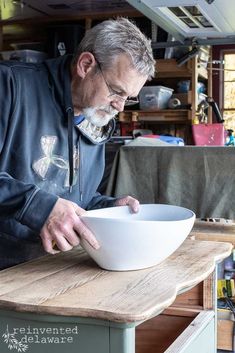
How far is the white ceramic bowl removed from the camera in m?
1.06

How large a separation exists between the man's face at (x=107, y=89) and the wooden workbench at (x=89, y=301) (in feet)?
1.20

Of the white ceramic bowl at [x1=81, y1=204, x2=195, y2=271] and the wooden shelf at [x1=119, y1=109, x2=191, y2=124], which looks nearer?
the white ceramic bowl at [x1=81, y1=204, x2=195, y2=271]

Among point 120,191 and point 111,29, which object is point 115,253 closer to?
point 111,29

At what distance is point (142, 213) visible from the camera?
4.52 feet

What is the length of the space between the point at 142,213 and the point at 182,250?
0.13 meters

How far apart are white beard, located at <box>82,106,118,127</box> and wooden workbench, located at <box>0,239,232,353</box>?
0.35m

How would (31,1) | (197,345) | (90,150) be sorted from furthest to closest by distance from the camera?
(31,1) < (90,150) < (197,345)

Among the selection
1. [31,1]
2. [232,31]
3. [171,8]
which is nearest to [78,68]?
[171,8]

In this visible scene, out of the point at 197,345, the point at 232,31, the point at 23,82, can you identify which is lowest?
the point at 197,345

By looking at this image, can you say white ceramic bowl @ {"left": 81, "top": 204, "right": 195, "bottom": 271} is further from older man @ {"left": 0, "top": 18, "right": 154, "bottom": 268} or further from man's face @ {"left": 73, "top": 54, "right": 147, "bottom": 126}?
man's face @ {"left": 73, "top": 54, "right": 147, "bottom": 126}

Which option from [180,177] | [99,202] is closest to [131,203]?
[99,202]

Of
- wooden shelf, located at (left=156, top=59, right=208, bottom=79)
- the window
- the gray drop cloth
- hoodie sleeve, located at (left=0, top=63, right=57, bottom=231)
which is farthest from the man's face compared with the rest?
the window

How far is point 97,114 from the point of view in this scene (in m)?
1.44

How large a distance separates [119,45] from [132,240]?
490mm
